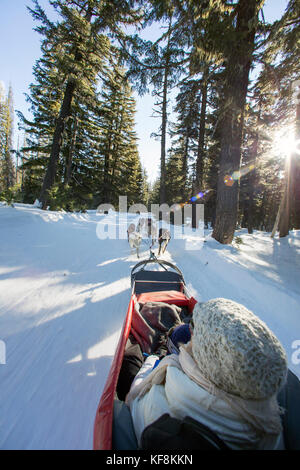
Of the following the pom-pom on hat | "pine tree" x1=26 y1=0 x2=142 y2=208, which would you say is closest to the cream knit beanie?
the pom-pom on hat

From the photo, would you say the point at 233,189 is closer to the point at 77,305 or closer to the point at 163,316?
the point at 163,316

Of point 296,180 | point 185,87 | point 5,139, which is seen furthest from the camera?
point 5,139

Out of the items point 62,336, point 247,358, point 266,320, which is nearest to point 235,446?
point 247,358

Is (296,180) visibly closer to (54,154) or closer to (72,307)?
(72,307)

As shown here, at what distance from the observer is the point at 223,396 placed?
0.83 meters

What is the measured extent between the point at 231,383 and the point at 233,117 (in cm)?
770

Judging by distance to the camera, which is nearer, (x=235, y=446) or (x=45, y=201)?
(x=235, y=446)

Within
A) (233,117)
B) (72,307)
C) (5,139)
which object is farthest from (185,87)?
(5,139)

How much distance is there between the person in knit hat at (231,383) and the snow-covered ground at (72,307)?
120 cm

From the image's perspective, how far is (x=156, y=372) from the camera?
3.79ft

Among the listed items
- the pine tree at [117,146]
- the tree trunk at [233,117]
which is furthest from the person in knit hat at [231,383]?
the pine tree at [117,146]

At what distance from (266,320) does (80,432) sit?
306 cm

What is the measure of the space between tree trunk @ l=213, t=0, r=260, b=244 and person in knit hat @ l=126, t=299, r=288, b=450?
671 centimetres

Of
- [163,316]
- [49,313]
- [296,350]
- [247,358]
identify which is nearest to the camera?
[247,358]
